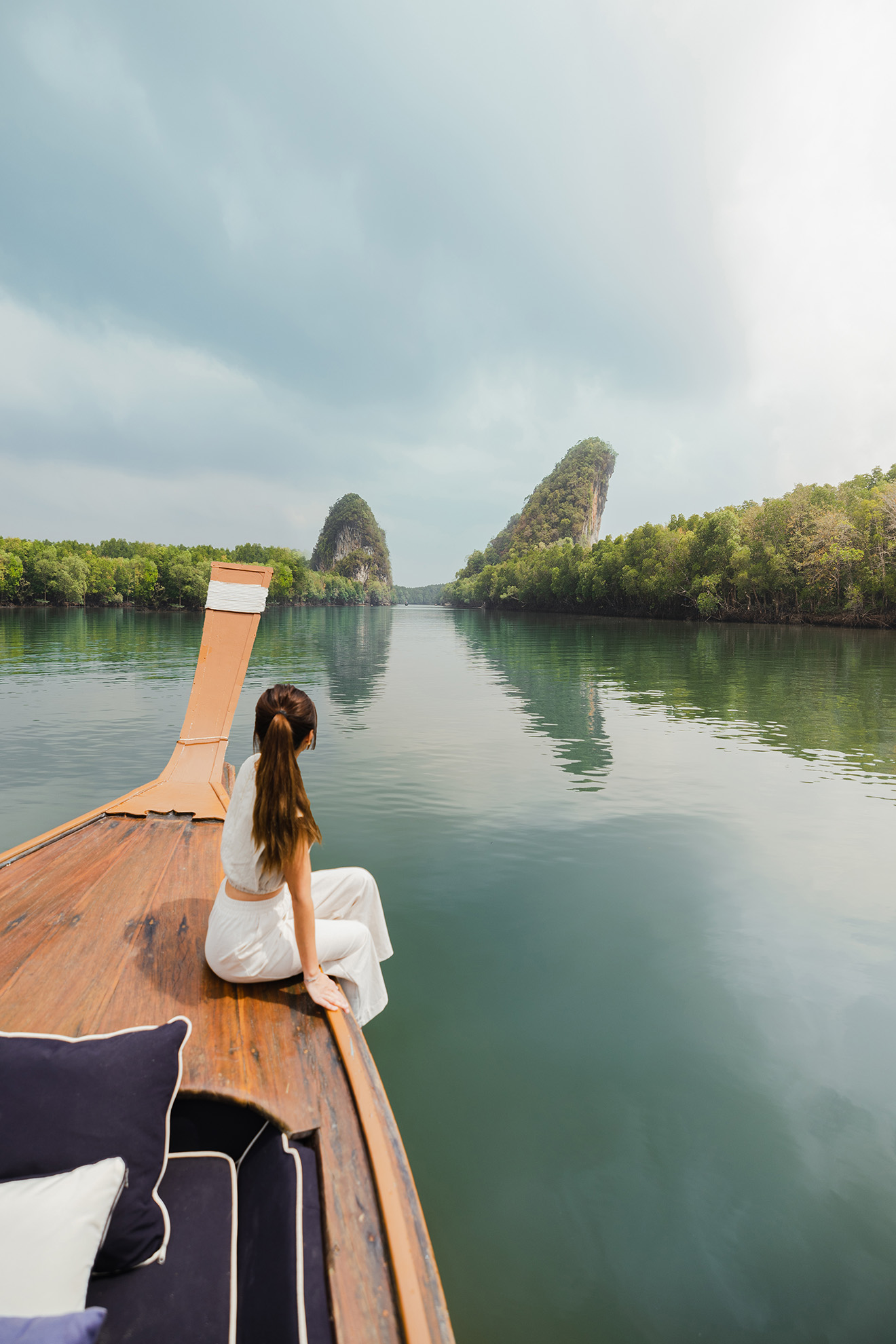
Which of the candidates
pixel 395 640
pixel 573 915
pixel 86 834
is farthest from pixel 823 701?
pixel 395 640

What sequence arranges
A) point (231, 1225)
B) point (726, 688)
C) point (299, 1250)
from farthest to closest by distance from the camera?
point (726, 688) → point (231, 1225) → point (299, 1250)

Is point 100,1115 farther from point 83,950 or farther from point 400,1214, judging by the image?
point 83,950

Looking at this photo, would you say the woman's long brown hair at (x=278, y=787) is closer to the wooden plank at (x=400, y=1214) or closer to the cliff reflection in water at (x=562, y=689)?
the wooden plank at (x=400, y=1214)

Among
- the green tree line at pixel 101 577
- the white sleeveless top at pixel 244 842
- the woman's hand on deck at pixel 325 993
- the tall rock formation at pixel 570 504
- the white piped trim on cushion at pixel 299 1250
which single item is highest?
the tall rock formation at pixel 570 504

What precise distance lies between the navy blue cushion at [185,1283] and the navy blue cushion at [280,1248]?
37 mm

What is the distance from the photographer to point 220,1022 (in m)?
2.35

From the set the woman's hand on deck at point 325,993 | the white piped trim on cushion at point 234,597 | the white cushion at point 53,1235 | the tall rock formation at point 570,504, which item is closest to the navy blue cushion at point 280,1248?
the white cushion at point 53,1235

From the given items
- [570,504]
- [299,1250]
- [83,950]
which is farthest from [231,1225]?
[570,504]

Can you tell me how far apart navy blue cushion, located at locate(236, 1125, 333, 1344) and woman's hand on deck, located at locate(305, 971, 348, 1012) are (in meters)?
0.55

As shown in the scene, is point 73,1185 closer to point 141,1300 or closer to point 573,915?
point 141,1300

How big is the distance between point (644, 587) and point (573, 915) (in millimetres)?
55636

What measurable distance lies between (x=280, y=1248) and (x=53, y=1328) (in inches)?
21.0

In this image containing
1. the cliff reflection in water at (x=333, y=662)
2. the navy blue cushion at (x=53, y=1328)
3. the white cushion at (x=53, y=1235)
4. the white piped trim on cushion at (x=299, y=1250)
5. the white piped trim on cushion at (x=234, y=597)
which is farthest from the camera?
the cliff reflection in water at (x=333, y=662)

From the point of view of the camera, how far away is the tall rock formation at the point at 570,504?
462 ft
